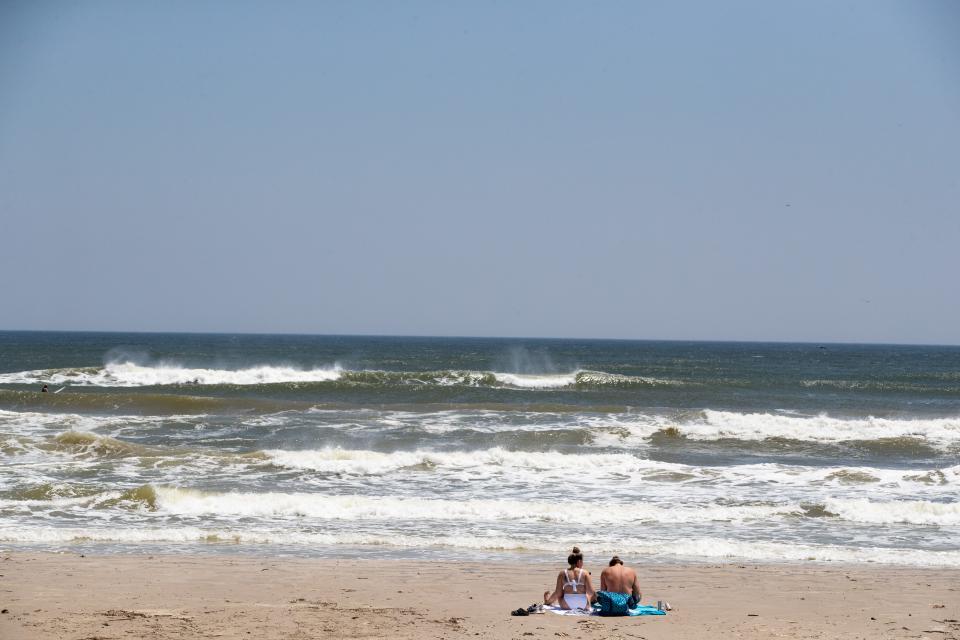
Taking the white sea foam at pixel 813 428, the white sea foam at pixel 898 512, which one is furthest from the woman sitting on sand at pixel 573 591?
the white sea foam at pixel 813 428

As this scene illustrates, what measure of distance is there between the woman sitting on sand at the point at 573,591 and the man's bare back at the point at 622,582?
179 millimetres

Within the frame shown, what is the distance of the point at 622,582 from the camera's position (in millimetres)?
8516

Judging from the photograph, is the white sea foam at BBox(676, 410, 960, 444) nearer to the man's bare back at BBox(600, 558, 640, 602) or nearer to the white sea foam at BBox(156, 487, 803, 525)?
the white sea foam at BBox(156, 487, 803, 525)

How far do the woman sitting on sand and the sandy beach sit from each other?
0.29 m

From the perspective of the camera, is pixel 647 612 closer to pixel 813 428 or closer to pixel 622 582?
pixel 622 582

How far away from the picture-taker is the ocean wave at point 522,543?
10781mm

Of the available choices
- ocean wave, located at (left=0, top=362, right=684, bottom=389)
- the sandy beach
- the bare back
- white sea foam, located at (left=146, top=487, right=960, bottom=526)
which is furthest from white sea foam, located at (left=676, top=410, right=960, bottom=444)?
ocean wave, located at (left=0, top=362, right=684, bottom=389)

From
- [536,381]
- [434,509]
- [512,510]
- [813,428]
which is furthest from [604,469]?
[536,381]

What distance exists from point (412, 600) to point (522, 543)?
122 inches

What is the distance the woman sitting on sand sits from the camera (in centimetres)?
836

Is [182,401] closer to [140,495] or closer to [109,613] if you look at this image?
[140,495]

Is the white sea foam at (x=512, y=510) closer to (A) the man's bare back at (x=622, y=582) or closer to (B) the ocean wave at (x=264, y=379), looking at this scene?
(A) the man's bare back at (x=622, y=582)

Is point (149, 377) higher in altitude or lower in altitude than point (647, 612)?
higher

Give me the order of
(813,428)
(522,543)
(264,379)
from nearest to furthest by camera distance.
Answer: (522,543) < (813,428) < (264,379)
